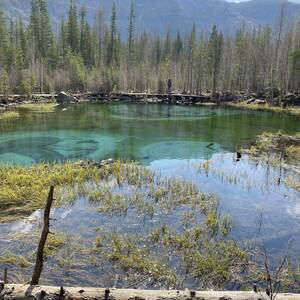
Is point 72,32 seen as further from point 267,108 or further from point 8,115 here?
point 8,115

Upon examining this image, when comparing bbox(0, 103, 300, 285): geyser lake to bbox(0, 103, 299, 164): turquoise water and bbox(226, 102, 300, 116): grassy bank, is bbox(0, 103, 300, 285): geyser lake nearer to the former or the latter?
bbox(0, 103, 299, 164): turquoise water

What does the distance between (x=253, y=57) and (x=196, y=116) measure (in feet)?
111

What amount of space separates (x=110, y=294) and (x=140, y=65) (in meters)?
83.4

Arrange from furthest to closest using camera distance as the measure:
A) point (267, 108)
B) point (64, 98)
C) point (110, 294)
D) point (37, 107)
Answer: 1. point (64, 98)
2. point (267, 108)
3. point (37, 107)
4. point (110, 294)

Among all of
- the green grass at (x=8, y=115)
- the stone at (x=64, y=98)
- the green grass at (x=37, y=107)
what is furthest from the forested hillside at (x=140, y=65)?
the green grass at (x=8, y=115)

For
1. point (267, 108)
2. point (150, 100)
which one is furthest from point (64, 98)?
point (267, 108)

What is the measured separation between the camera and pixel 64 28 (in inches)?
3826

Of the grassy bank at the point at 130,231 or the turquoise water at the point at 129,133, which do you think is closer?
the grassy bank at the point at 130,231

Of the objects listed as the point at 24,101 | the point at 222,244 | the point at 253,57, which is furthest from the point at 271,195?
the point at 253,57

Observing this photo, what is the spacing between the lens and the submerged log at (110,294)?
773cm

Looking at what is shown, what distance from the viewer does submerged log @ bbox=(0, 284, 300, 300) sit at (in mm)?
7730

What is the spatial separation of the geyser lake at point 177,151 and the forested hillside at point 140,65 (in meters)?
19.8

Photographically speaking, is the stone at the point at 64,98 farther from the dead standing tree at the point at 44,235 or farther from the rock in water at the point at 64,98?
the dead standing tree at the point at 44,235

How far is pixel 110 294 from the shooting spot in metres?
7.80
